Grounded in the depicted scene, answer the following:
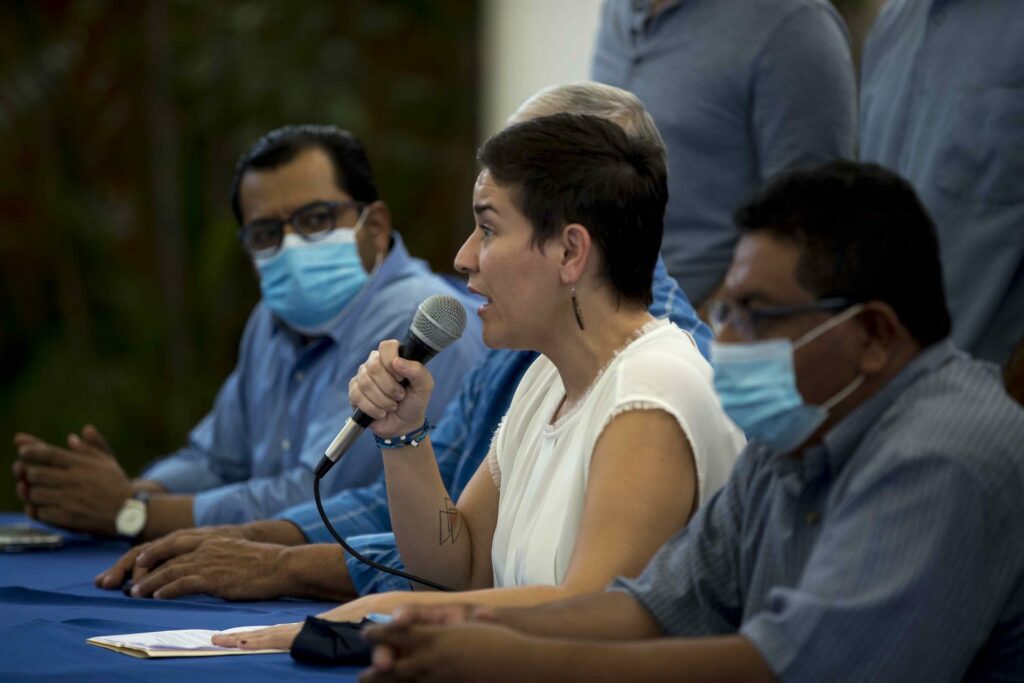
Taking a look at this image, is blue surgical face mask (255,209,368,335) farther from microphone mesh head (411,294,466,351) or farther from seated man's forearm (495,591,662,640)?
seated man's forearm (495,591,662,640)

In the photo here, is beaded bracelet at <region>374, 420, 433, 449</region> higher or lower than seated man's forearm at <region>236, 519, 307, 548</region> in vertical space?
higher

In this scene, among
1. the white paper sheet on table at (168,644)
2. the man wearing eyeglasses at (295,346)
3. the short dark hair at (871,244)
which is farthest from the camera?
the man wearing eyeglasses at (295,346)

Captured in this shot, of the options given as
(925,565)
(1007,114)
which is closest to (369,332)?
(1007,114)

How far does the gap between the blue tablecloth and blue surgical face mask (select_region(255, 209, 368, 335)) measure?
2.42 ft

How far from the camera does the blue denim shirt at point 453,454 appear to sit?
2.61 m

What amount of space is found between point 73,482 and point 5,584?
0.65 m

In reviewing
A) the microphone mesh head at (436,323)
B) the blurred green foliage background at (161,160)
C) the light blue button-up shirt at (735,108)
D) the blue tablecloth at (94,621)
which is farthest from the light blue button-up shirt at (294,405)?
the blurred green foliage background at (161,160)

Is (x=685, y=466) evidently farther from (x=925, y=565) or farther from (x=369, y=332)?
(x=369, y=332)

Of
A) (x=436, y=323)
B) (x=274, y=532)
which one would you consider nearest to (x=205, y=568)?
(x=274, y=532)

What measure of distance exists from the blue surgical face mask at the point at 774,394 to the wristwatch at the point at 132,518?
77.2 inches

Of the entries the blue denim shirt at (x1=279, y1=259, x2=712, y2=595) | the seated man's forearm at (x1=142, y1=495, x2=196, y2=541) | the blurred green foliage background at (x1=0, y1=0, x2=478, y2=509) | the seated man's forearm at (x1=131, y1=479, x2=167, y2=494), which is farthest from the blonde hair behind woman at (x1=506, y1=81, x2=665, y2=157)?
the blurred green foliage background at (x1=0, y1=0, x2=478, y2=509)

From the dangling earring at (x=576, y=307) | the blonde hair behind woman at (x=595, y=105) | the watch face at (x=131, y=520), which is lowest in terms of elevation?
the watch face at (x=131, y=520)

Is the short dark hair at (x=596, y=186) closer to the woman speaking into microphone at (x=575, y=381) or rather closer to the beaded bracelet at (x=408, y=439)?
the woman speaking into microphone at (x=575, y=381)

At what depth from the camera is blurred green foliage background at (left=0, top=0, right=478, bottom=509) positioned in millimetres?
6082
